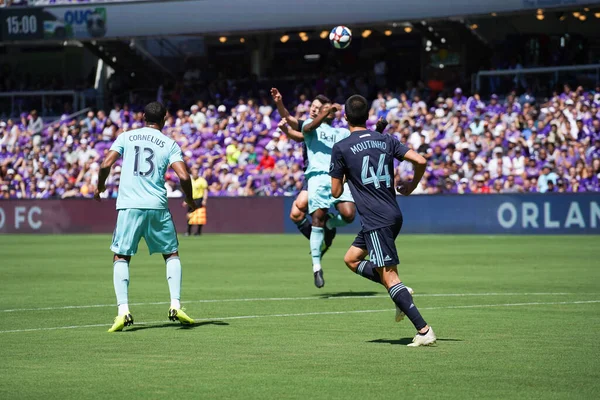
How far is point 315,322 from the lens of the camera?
1148 centimetres

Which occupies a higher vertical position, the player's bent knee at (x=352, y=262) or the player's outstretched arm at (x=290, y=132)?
the player's outstretched arm at (x=290, y=132)

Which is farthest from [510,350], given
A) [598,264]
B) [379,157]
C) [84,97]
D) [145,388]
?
[84,97]

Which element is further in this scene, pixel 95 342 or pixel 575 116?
pixel 575 116

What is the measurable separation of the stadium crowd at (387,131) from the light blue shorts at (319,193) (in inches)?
647

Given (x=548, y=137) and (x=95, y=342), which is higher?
(x=548, y=137)

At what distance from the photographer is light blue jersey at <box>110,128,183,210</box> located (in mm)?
11125

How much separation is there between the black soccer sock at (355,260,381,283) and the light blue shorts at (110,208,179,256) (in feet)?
6.69

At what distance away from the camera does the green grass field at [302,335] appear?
7.56 meters

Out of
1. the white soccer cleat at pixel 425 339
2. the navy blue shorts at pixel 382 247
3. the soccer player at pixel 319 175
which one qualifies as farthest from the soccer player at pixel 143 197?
the soccer player at pixel 319 175

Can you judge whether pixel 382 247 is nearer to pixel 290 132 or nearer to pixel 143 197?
pixel 143 197

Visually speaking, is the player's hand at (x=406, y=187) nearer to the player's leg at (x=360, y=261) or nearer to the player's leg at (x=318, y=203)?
the player's leg at (x=360, y=261)

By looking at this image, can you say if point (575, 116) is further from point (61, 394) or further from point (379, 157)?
point (61, 394)

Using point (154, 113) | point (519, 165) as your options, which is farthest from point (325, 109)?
point (519, 165)

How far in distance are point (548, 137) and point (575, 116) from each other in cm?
106
